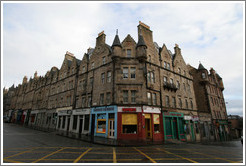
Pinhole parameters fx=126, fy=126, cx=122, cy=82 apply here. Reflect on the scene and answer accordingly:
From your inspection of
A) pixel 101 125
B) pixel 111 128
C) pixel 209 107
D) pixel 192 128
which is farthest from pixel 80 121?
pixel 209 107

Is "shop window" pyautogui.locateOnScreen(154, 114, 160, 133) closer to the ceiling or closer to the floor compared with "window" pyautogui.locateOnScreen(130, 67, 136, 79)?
closer to the floor

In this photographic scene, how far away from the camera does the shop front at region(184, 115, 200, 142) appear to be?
72.6 feet

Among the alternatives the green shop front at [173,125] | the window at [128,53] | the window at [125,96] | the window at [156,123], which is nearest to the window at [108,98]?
the window at [125,96]

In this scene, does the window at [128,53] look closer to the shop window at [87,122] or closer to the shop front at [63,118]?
the shop window at [87,122]

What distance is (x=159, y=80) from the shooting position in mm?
21609

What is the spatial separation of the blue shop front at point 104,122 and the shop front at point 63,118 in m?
7.98

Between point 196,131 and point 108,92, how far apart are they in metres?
18.7

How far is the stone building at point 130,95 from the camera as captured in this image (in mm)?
17484

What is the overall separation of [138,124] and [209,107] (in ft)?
72.7

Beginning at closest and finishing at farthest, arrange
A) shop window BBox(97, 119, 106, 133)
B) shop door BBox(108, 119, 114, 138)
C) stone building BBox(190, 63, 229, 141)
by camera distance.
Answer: shop door BBox(108, 119, 114, 138), shop window BBox(97, 119, 106, 133), stone building BBox(190, 63, 229, 141)

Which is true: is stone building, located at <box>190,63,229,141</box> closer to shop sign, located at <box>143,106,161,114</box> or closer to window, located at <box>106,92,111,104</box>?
shop sign, located at <box>143,106,161,114</box>

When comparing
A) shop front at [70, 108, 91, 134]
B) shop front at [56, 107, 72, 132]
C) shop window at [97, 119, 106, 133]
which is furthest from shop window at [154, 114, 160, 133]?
shop front at [56, 107, 72, 132]

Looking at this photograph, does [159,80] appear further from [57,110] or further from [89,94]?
[57,110]

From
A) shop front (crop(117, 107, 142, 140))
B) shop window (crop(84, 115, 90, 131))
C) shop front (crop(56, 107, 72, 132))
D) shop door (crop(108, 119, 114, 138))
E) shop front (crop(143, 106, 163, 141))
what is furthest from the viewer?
shop front (crop(56, 107, 72, 132))
